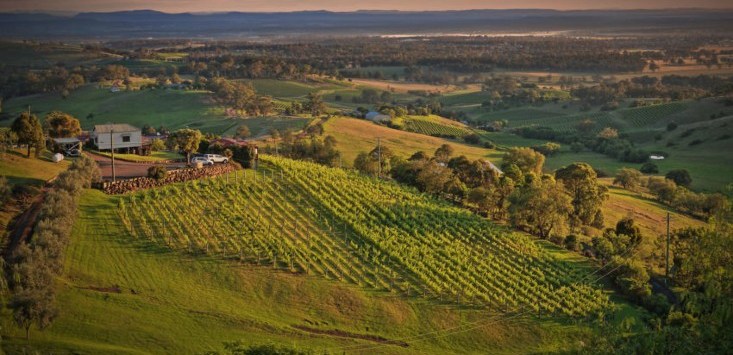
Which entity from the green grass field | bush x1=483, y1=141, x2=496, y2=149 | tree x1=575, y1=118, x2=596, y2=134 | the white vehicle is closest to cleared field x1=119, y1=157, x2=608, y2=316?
the white vehicle

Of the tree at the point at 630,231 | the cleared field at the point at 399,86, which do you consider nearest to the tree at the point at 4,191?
the tree at the point at 630,231

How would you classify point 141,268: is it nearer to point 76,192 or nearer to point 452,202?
Result: point 76,192

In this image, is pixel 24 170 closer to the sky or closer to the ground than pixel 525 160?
closer to the sky

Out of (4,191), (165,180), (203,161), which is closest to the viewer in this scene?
(4,191)

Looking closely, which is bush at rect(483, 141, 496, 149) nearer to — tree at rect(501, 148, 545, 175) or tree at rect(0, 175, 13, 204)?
tree at rect(501, 148, 545, 175)

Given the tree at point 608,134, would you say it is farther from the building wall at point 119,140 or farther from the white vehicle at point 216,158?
the building wall at point 119,140

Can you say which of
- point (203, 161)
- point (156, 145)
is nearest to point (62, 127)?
point (156, 145)

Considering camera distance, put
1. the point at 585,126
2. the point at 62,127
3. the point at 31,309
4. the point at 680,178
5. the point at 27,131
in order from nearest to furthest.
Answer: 1. the point at 31,309
2. the point at 27,131
3. the point at 62,127
4. the point at 680,178
5. the point at 585,126

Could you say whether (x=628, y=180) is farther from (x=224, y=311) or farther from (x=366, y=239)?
(x=224, y=311)
